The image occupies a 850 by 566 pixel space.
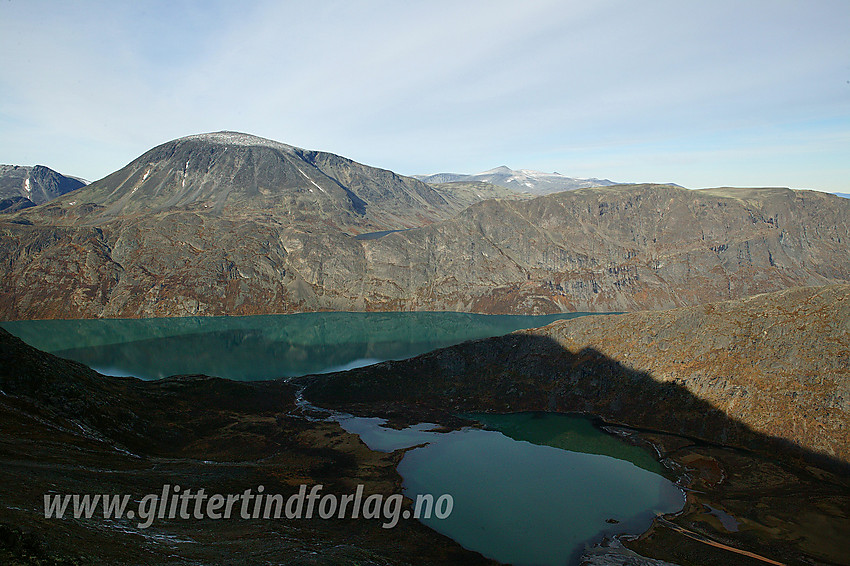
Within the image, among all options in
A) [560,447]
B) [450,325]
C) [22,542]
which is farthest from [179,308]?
[22,542]

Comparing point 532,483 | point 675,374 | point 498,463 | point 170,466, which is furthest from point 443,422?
point 170,466

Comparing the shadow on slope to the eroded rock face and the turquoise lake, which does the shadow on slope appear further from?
the turquoise lake

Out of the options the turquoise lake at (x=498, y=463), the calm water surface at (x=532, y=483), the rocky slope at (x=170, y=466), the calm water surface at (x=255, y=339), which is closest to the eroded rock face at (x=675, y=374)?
the turquoise lake at (x=498, y=463)

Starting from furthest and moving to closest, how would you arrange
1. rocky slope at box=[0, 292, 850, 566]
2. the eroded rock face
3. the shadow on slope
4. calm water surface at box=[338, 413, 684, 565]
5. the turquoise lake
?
the shadow on slope < the eroded rock face < the turquoise lake < calm water surface at box=[338, 413, 684, 565] < rocky slope at box=[0, 292, 850, 566]

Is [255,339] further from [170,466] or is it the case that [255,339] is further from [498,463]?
[498,463]

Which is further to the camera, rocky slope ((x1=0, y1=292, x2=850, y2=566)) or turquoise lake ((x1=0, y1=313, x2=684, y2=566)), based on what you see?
turquoise lake ((x1=0, y1=313, x2=684, y2=566))

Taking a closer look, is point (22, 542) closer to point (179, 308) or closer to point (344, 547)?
point (344, 547)

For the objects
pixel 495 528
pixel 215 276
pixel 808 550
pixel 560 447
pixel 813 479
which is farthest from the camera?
pixel 215 276

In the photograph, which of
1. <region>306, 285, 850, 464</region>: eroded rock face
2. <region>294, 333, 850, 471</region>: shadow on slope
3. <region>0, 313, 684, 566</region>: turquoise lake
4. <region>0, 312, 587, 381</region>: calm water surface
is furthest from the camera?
<region>0, 312, 587, 381</region>: calm water surface

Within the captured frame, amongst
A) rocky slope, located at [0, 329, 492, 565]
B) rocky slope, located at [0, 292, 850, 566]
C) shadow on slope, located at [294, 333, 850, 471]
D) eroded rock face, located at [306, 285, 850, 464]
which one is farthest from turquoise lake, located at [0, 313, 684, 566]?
eroded rock face, located at [306, 285, 850, 464]
